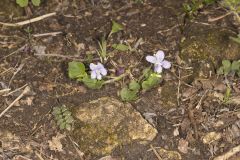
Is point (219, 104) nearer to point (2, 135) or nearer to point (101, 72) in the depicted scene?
point (101, 72)

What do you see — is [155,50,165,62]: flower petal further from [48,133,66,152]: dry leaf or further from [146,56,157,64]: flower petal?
[48,133,66,152]: dry leaf

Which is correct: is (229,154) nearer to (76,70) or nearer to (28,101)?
(76,70)

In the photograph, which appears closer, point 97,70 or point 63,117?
point 63,117

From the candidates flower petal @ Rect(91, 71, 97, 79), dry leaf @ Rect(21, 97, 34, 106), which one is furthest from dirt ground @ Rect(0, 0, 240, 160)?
flower petal @ Rect(91, 71, 97, 79)

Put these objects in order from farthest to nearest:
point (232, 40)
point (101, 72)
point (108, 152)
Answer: point (232, 40), point (101, 72), point (108, 152)

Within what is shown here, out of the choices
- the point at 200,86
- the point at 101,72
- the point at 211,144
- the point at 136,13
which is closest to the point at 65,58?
the point at 101,72

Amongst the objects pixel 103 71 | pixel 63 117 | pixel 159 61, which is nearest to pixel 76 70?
pixel 103 71
